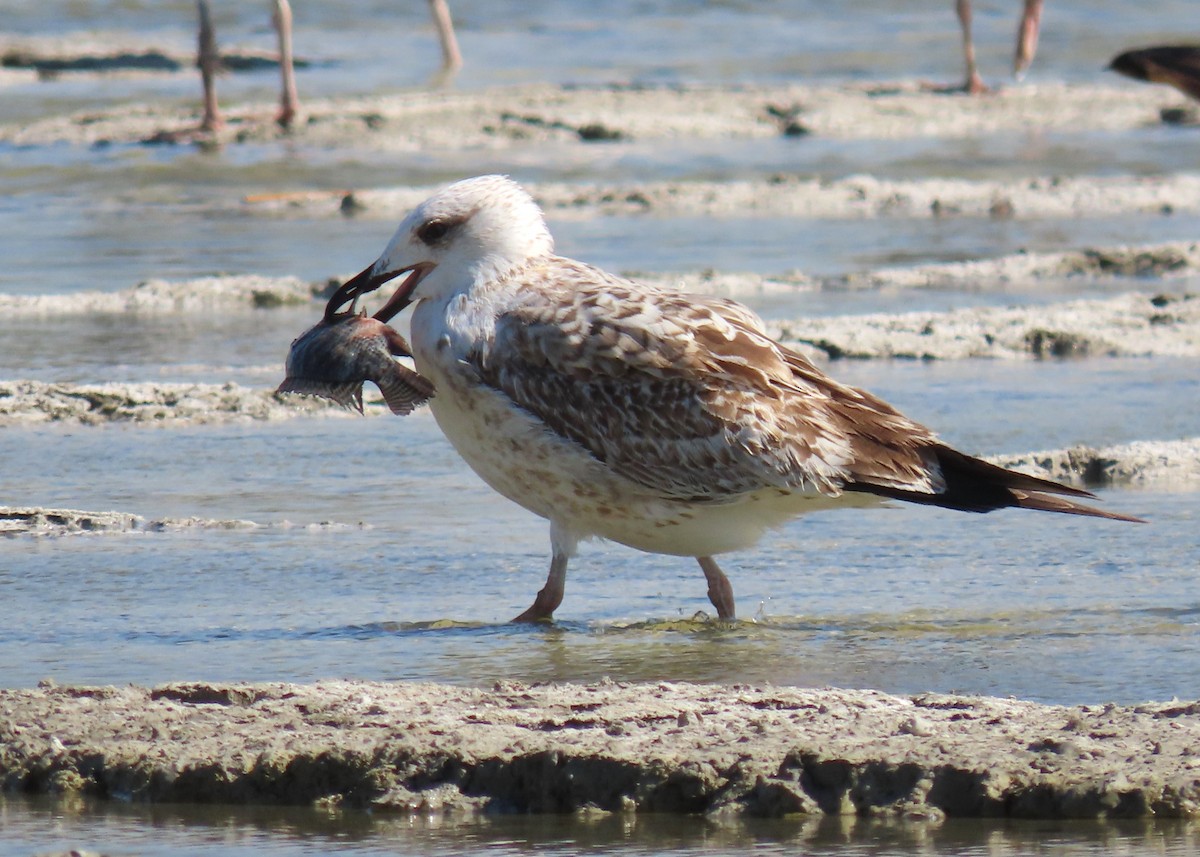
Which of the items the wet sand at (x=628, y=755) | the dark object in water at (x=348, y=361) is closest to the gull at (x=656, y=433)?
the dark object in water at (x=348, y=361)

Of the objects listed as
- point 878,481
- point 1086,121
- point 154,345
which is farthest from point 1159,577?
point 1086,121

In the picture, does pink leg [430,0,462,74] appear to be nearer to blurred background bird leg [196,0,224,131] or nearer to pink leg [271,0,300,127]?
pink leg [271,0,300,127]

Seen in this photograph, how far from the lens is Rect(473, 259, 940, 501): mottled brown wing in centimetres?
572

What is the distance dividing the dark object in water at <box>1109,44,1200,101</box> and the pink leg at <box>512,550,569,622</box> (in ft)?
7.73

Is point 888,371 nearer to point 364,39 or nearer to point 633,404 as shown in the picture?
point 633,404

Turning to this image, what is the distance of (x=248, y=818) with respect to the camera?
3.94m

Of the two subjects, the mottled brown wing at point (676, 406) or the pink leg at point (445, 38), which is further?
the pink leg at point (445, 38)

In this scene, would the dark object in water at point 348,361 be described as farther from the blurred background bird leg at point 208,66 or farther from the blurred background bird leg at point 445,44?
the blurred background bird leg at point 445,44

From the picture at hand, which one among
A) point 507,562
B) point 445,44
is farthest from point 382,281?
point 445,44

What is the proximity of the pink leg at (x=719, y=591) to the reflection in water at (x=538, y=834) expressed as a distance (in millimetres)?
1848

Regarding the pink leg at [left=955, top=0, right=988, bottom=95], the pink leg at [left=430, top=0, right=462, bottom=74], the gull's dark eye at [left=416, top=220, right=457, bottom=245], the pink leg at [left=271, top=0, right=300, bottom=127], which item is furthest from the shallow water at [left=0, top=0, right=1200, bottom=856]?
the pink leg at [left=430, top=0, right=462, bottom=74]

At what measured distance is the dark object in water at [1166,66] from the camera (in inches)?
147

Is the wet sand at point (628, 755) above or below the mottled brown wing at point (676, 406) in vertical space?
below

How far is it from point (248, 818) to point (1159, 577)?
292 centimetres
